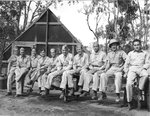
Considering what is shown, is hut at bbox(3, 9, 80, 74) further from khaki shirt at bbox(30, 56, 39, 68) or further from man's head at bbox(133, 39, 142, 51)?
man's head at bbox(133, 39, 142, 51)

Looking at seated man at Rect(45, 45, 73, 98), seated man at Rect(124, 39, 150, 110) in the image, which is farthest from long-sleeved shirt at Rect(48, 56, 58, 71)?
seated man at Rect(124, 39, 150, 110)

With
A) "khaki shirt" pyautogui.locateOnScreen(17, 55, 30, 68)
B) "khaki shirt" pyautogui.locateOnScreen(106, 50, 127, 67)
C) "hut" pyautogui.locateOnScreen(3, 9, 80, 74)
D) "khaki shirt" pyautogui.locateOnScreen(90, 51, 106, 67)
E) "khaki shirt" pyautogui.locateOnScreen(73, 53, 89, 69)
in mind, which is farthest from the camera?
"hut" pyautogui.locateOnScreen(3, 9, 80, 74)

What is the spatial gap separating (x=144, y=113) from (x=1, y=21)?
52.2 ft

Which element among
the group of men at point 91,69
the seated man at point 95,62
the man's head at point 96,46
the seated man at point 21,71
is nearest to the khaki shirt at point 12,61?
the group of men at point 91,69

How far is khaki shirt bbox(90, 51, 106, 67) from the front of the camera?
6.54m

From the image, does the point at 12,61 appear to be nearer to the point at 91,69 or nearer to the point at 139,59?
the point at 91,69

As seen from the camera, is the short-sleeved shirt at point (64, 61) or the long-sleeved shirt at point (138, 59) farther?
the short-sleeved shirt at point (64, 61)

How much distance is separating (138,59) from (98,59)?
1431 millimetres

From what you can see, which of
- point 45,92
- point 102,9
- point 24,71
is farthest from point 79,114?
point 102,9

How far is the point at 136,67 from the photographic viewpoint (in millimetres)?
5371

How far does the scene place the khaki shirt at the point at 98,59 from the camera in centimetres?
654

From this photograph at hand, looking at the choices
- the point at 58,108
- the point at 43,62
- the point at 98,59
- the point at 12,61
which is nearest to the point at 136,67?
the point at 98,59

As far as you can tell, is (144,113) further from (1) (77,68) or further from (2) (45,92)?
(2) (45,92)

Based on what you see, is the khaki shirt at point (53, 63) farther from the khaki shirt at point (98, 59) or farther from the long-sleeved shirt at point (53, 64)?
the khaki shirt at point (98, 59)
